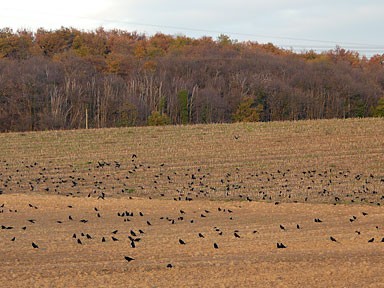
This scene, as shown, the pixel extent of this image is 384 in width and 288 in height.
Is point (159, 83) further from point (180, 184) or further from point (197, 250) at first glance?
A: point (197, 250)

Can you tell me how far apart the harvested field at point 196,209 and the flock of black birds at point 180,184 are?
0.05 metres

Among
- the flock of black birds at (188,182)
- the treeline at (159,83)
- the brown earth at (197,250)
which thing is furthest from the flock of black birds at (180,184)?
the treeline at (159,83)

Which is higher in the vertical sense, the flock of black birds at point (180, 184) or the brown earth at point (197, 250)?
the brown earth at point (197, 250)

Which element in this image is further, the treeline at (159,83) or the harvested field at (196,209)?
the treeline at (159,83)

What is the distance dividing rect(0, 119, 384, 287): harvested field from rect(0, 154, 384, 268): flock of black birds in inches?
2.0

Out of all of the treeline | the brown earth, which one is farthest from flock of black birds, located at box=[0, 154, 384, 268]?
the treeline

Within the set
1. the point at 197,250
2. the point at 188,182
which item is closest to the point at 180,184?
the point at 188,182

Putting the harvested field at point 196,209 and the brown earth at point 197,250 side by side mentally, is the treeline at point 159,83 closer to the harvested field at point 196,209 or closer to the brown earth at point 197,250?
the harvested field at point 196,209

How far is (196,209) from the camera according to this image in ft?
47.0

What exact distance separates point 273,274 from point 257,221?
15.8 ft

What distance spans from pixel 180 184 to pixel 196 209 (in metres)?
5.99

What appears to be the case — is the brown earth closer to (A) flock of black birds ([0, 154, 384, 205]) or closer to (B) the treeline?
(A) flock of black birds ([0, 154, 384, 205])

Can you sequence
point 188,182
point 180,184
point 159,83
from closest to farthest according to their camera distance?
point 180,184
point 188,182
point 159,83

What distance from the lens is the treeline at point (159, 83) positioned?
68062mm
